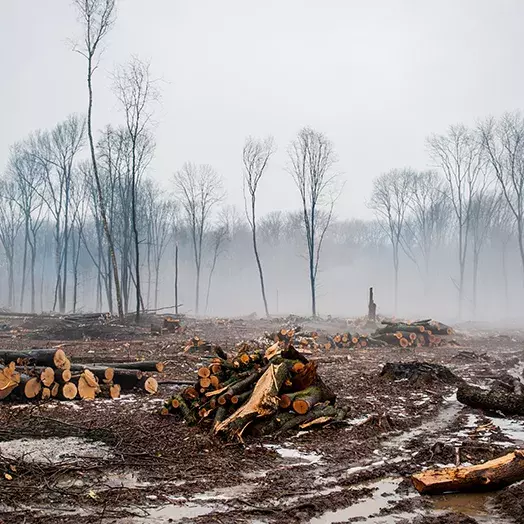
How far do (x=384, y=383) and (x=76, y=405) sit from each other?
664 centimetres

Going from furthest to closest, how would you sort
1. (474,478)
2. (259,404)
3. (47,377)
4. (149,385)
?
(149,385) → (47,377) → (259,404) → (474,478)

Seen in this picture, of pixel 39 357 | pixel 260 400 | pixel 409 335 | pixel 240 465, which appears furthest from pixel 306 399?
pixel 409 335

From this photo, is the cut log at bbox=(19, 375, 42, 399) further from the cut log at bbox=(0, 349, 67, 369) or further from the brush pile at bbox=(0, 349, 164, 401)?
the cut log at bbox=(0, 349, 67, 369)

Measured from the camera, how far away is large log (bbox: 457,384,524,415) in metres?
7.89

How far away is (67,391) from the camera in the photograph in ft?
28.9

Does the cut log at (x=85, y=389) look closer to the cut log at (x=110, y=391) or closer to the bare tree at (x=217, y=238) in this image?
the cut log at (x=110, y=391)

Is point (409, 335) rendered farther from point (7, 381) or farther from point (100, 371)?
point (7, 381)

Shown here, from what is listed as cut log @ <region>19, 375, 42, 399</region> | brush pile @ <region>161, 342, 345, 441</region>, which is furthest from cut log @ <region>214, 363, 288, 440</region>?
cut log @ <region>19, 375, 42, 399</region>

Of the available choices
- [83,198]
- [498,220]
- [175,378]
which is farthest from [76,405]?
[498,220]

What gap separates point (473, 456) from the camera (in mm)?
5828

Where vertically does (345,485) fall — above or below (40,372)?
below

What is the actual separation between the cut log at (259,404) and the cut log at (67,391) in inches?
147

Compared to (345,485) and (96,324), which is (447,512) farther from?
(96,324)

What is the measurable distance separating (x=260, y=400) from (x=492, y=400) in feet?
14.1
